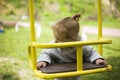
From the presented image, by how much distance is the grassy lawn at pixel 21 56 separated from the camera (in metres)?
2.39

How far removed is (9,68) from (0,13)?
1179mm

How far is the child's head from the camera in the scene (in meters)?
1.71

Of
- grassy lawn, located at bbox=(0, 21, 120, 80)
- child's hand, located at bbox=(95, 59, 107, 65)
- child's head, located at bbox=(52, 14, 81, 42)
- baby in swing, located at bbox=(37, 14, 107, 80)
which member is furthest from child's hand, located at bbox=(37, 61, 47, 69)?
grassy lawn, located at bbox=(0, 21, 120, 80)

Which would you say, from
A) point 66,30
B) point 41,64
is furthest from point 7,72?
point 66,30

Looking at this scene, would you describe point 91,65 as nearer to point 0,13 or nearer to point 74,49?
point 74,49

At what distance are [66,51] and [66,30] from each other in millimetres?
135

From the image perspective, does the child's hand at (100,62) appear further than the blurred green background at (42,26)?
No

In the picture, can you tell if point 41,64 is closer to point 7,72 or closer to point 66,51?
point 66,51

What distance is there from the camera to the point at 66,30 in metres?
1.71

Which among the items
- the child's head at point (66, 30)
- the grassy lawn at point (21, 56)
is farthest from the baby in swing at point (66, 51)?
the grassy lawn at point (21, 56)

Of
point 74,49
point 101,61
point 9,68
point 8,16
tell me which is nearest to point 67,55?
point 74,49

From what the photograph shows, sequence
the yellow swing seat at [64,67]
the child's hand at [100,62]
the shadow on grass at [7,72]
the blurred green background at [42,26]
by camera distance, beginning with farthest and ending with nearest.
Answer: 1. the blurred green background at [42,26]
2. the shadow on grass at [7,72]
3. the child's hand at [100,62]
4. the yellow swing seat at [64,67]

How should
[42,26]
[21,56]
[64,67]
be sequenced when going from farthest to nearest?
[42,26] < [21,56] < [64,67]

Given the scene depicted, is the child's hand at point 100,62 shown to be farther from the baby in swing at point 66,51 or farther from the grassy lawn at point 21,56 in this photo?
the grassy lawn at point 21,56
